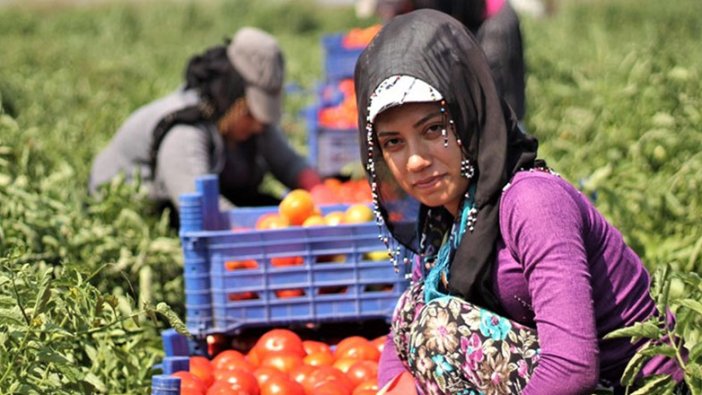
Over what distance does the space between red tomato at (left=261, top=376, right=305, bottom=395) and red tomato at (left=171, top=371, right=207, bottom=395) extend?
18cm

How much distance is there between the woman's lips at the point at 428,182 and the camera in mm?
2893

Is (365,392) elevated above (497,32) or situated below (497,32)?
below

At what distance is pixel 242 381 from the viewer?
3.50m

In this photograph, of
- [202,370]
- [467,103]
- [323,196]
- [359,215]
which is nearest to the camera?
[467,103]

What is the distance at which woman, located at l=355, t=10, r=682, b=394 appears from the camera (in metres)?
2.65

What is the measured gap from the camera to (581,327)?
103 inches

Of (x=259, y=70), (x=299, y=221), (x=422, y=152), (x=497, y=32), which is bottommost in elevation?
(x=299, y=221)

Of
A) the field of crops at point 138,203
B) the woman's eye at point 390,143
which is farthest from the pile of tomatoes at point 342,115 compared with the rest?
the woman's eye at point 390,143

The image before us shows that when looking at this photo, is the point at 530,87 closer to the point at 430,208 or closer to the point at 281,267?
the point at 281,267

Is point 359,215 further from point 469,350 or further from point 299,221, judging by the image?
point 469,350

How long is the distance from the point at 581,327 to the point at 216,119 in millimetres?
3278

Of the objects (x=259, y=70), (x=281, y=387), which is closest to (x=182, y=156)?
(x=259, y=70)

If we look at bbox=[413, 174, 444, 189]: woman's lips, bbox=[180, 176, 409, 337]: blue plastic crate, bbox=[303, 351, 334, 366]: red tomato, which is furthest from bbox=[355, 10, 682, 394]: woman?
bbox=[180, 176, 409, 337]: blue plastic crate

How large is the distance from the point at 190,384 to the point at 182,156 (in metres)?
2.11
